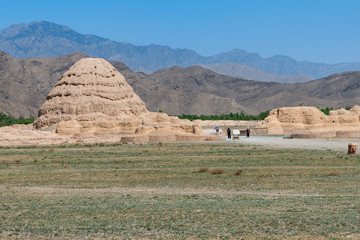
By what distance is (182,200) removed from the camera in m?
12.4

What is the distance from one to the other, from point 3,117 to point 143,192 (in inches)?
2864

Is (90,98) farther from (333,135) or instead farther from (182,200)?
(182,200)

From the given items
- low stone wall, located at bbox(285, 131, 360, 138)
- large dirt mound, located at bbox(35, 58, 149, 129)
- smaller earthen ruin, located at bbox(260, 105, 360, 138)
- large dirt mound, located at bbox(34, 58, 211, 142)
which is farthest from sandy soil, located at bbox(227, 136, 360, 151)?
large dirt mound, located at bbox(35, 58, 149, 129)

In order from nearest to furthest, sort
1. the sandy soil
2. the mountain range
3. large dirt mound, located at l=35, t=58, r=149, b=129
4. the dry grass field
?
the dry grass field < the sandy soil < large dirt mound, located at l=35, t=58, r=149, b=129 < the mountain range

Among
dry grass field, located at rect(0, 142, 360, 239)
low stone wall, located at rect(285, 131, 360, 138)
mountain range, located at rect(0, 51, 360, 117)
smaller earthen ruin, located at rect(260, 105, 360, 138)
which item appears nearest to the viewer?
dry grass field, located at rect(0, 142, 360, 239)

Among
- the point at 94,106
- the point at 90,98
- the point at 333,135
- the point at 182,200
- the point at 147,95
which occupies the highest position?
the point at 147,95

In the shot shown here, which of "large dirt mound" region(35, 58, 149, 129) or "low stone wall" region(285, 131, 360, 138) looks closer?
"low stone wall" region(285, 131, 360, 138)

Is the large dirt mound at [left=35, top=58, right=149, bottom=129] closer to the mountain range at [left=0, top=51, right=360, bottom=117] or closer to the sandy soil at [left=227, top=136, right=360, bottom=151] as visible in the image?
the sandy soil at [left=227, top=136, right=360, bottom=151]

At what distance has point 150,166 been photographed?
2217 centimetres

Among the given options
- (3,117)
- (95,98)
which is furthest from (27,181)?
(3,117)

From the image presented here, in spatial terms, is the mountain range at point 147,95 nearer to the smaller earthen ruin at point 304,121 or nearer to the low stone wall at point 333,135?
the smaller earthen ruin at point 304,121

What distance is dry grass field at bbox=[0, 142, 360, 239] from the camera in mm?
9070

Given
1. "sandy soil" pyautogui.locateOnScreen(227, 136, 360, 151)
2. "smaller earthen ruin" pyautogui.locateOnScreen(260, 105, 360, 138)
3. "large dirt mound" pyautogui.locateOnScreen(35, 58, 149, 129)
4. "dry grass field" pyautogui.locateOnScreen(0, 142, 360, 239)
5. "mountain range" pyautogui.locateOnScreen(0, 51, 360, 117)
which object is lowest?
"dry grass field" pyautogui.locateOnScreen(0, 142, 360, 239)

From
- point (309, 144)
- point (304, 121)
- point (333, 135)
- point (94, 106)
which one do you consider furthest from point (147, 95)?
point (309, 144)
